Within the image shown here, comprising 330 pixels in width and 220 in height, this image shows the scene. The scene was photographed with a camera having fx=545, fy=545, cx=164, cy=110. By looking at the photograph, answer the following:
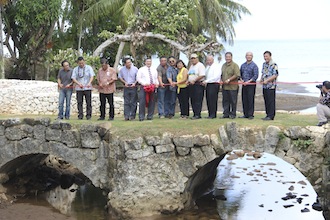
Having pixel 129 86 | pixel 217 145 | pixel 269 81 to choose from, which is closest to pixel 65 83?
pixel 129 86

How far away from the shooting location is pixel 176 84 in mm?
14344

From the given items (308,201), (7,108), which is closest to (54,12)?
(7,108)

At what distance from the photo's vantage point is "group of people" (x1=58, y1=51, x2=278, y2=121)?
45.5ft

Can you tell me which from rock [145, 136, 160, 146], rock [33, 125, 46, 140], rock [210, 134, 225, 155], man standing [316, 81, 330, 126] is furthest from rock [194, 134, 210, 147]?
rock [33, 125, 46, 140]

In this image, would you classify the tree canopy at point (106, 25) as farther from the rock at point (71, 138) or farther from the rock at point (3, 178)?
the rock at point (71, 138)

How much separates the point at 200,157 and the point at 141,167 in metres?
1.43

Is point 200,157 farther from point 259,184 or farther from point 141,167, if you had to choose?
point 259,184

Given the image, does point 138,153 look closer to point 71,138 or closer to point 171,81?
point 71,138

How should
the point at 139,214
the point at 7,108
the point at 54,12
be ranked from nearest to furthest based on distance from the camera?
1. the point at 139,214
2. the point at 7,108
3. the point at 54,12

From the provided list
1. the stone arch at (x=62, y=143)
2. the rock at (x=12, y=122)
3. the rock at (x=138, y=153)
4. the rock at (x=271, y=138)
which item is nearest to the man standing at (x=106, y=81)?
the stone arch at (x=62, y=143)

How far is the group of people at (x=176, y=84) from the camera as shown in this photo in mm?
13875

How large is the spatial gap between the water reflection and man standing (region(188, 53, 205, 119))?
8.67 ft

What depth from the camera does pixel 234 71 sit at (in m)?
13.9

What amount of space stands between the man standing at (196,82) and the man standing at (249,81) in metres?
1.10
